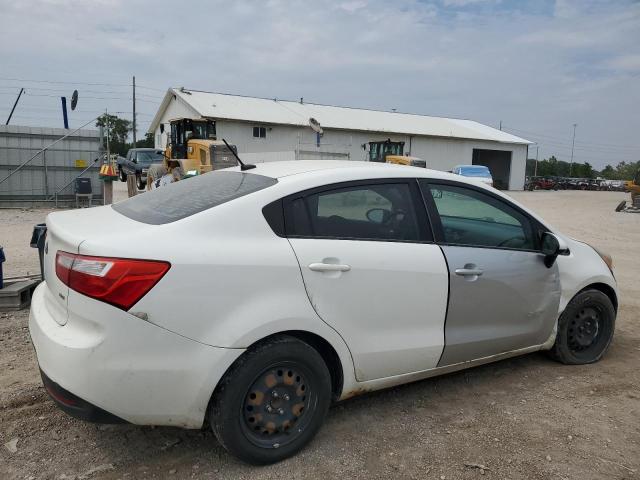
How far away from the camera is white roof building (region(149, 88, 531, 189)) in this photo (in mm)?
31359

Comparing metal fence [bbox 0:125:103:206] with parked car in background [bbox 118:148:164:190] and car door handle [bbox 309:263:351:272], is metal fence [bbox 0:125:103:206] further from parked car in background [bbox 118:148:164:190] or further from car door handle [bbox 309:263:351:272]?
car door handle [bbox 309:263:351:272]

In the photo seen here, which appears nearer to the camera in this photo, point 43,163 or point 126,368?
point 126,368

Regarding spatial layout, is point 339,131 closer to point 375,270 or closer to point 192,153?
point 192,153

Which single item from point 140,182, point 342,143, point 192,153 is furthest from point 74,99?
point 342,143

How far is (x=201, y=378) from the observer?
2521mm

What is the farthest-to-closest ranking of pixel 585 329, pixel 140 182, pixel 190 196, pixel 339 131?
1. pixel 339 131
2. pixel 140 182
3. pixel 585 329
4. pixel 190 196

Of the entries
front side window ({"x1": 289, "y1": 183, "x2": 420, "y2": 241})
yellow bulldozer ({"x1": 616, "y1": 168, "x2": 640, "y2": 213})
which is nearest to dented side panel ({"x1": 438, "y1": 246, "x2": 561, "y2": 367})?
front side window ({"x1": 289, "y1": 183, "x2": 420, "y2": 241})

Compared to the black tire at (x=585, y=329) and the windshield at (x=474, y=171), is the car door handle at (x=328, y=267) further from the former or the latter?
the windshield at (x=474, y=171)

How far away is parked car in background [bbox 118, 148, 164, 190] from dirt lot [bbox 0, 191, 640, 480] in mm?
23585

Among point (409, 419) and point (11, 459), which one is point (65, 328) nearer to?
point (11, 459)

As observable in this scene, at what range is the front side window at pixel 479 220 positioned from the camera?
347 centimetres

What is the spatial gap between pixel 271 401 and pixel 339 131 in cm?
3338

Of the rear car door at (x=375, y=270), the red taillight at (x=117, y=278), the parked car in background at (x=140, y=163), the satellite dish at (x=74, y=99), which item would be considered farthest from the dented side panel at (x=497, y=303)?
the parked car in background at (x=140, y=163)

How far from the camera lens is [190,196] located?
3.12 meters
